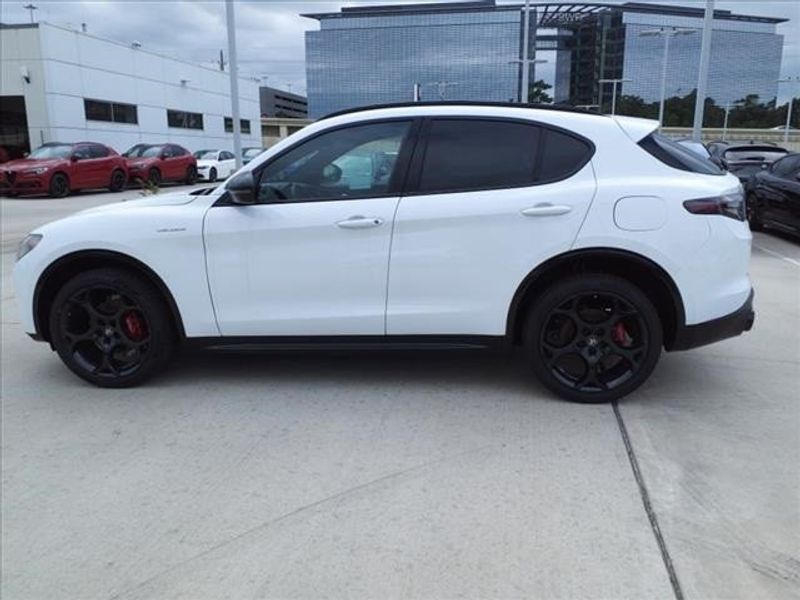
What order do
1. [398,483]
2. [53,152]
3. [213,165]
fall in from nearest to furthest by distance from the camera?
[398,483]
[53,152]
[213,165]

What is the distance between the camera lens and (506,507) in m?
3.10

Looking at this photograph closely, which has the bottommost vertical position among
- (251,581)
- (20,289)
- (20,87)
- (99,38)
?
(251,581)

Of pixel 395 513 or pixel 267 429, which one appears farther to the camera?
pixel 267 429

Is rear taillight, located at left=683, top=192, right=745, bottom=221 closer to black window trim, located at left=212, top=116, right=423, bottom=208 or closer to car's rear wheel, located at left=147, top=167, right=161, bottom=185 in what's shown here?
black window trim, located at left=212, top=116, right=423, bottom=208

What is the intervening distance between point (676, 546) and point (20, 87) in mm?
31696

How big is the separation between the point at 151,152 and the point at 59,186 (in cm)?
607

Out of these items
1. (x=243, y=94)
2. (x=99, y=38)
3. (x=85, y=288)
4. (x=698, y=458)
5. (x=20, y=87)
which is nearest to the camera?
(x=698, y=458)

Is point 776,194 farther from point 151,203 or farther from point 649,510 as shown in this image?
point 151,203

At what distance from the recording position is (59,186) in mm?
20391

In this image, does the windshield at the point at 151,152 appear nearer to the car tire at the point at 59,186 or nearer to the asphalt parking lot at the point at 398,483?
the car tire at the point at 59,186

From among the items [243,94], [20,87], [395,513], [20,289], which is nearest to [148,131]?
[20,87]

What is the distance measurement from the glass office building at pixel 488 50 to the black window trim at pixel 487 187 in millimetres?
38109

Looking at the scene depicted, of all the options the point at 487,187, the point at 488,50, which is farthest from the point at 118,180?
the point at 488,50

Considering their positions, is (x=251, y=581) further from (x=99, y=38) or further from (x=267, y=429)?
(x=99, y=38)
